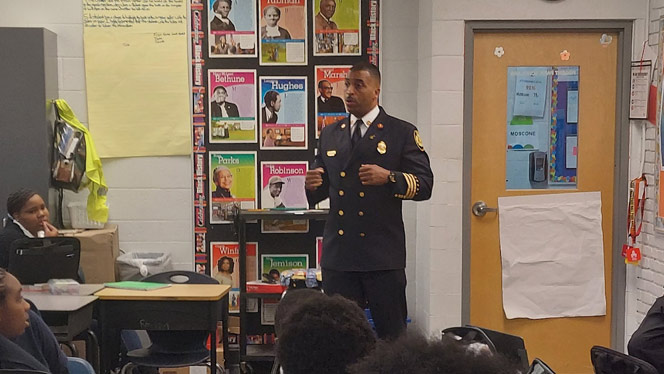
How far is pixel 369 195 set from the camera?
3.52 metres

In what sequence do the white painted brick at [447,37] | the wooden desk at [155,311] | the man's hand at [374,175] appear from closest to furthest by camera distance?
the man's hand at [374,175] → the wooden desk at [155,311] → the white painted brick at [447,37]

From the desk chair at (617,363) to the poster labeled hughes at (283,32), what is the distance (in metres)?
2.93

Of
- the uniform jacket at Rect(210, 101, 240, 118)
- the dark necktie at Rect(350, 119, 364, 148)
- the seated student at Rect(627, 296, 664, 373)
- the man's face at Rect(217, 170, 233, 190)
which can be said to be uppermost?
the uniform jacket at Rect(210, 101, 240, 118)

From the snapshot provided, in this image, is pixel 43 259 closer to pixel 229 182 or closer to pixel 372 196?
pixel 229 182

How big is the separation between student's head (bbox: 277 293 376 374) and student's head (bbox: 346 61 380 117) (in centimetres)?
175

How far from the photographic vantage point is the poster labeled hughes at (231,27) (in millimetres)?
4879

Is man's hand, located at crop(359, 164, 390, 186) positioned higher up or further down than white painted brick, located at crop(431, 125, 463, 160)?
further down

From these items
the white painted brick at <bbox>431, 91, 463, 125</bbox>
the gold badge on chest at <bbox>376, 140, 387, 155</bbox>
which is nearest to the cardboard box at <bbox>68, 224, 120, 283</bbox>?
the gold badge on chest at <bbox>376, 140, 387, 155</bbox>

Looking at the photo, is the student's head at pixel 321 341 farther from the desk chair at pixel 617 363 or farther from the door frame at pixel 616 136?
the door frame at pixel 616 136

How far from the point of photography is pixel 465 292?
4730 millimetres

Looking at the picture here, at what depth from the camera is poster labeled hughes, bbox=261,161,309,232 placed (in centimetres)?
498

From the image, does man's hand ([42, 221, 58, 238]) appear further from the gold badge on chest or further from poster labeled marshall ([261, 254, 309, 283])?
the gold badge on chest

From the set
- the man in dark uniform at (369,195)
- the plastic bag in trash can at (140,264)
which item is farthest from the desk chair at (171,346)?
the man in dark uniform at (369,195)

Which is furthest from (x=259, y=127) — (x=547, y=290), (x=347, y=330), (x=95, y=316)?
(x=347, y=330)
